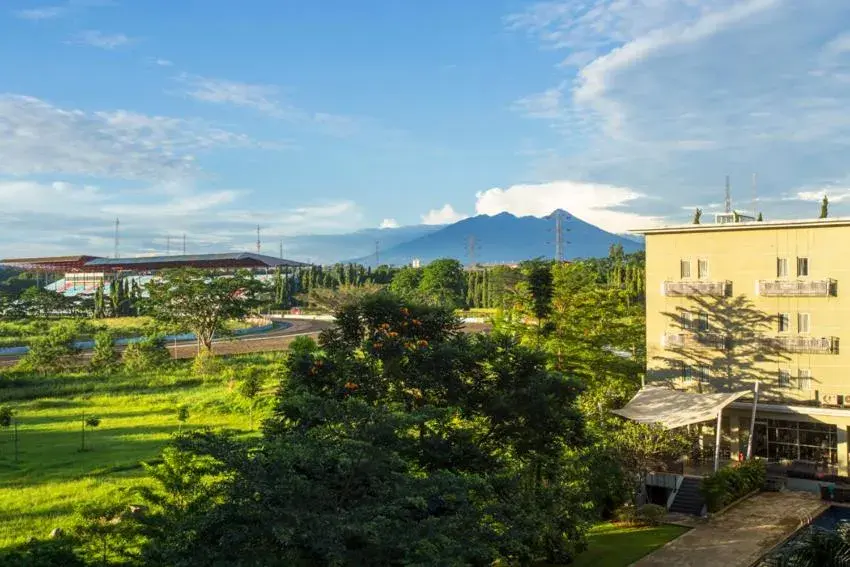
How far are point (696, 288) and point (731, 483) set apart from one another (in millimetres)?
9306

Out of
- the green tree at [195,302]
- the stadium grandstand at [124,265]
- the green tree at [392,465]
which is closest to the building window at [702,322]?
A: the green tree at [392,465]

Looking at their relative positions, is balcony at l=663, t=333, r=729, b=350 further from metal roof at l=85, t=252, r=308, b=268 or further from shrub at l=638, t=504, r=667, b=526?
metal roof at l=85, t=252, r=308, b=268

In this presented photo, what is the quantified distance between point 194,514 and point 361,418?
11.3 ft

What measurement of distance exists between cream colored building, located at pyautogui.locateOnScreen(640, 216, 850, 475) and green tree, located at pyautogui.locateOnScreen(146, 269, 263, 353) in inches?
1483

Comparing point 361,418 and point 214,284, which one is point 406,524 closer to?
point 361,418

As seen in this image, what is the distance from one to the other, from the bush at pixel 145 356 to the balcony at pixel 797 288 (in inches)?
1545

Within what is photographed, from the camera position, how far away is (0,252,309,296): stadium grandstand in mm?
118438

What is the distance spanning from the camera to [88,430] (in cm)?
3281

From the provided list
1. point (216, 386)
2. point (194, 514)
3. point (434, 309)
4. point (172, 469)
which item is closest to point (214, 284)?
point (216, 386)

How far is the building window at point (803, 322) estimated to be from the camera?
2831cm

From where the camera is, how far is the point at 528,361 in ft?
59.8

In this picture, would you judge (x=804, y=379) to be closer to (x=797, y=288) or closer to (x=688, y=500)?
(x=797, y=288)

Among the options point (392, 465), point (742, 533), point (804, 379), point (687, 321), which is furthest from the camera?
point (687, 321)

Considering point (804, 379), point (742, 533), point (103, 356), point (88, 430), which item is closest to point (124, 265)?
point (103, 356)
